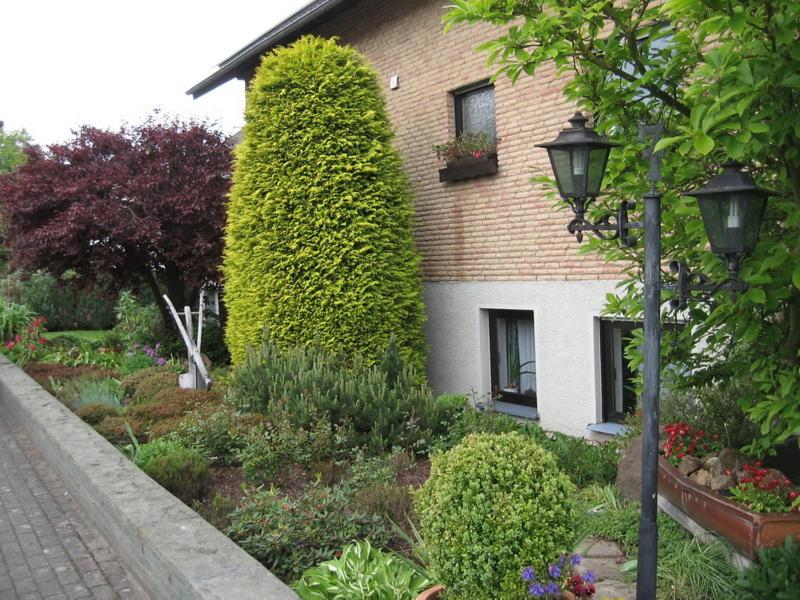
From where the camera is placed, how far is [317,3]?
10523mm

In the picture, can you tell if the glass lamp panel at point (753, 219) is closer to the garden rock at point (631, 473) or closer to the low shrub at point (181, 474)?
the garden rock at point (631, 473)

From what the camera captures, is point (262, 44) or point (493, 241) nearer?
point (493, 241)

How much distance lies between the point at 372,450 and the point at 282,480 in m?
1.01

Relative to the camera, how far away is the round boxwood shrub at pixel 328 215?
8664 mm

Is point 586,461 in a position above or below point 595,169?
below

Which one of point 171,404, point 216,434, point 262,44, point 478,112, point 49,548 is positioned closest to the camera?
point 49,548

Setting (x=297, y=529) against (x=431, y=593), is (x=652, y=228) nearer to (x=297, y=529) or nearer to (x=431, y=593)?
(x=431, y=593)

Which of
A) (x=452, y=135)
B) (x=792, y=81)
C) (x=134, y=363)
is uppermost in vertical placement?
(x=452, y=135)

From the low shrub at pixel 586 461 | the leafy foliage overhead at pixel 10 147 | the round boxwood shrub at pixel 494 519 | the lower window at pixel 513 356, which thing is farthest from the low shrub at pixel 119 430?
the leafy foliage overhead at pixel 10 147

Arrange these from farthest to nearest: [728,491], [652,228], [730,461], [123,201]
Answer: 1. [123,201]
2. [730,461]
3. [728,491]
4. [652,228]

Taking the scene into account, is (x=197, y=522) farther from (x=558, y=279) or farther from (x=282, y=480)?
(x=558, y=279)

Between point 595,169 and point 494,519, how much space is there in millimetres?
1722

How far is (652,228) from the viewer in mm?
3273

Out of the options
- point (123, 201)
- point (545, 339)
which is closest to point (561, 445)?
point (545, 339)
